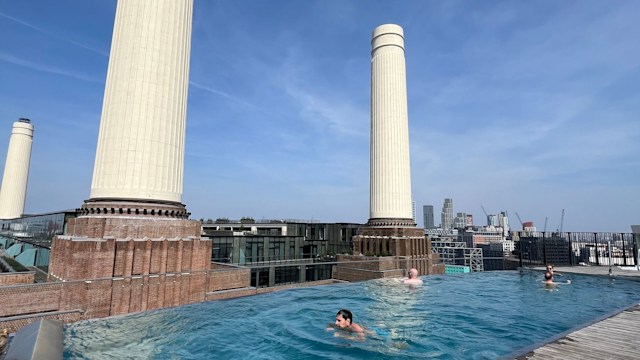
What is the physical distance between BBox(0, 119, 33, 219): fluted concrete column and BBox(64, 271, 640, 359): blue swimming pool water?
62211mm

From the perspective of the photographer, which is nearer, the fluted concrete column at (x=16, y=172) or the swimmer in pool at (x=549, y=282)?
the swimmer in pool at (x=549, y=282)

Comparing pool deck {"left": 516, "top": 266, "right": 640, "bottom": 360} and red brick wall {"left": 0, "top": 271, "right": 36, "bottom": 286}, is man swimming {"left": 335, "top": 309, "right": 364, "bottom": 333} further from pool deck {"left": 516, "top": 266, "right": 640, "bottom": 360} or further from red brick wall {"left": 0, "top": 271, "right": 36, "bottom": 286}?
red brick wall {"left": 0, "top": 271, "right": 36, "bottom": 286}

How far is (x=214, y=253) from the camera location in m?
36.9

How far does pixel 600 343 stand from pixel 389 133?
95.2 feet

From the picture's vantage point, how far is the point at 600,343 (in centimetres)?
729

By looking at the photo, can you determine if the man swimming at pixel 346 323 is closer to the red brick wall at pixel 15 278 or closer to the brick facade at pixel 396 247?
the red brick wall at pixel 15 278

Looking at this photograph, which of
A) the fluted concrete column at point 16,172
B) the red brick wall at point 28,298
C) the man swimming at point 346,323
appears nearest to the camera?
the red brick wall at point 28,298

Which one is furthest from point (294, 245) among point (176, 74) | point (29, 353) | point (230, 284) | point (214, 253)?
point (29, 353)

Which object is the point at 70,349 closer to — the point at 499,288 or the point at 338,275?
the point at 338,275

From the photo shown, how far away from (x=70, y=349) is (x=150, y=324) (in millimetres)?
2684

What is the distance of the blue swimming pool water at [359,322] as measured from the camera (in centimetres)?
912

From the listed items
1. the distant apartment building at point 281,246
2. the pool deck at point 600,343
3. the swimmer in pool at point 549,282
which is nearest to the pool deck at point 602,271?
the swimmer in pool at point 549,282

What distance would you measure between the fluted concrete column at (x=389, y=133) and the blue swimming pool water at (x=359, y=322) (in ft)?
49.3

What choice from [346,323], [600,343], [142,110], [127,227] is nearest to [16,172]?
[142,110]
